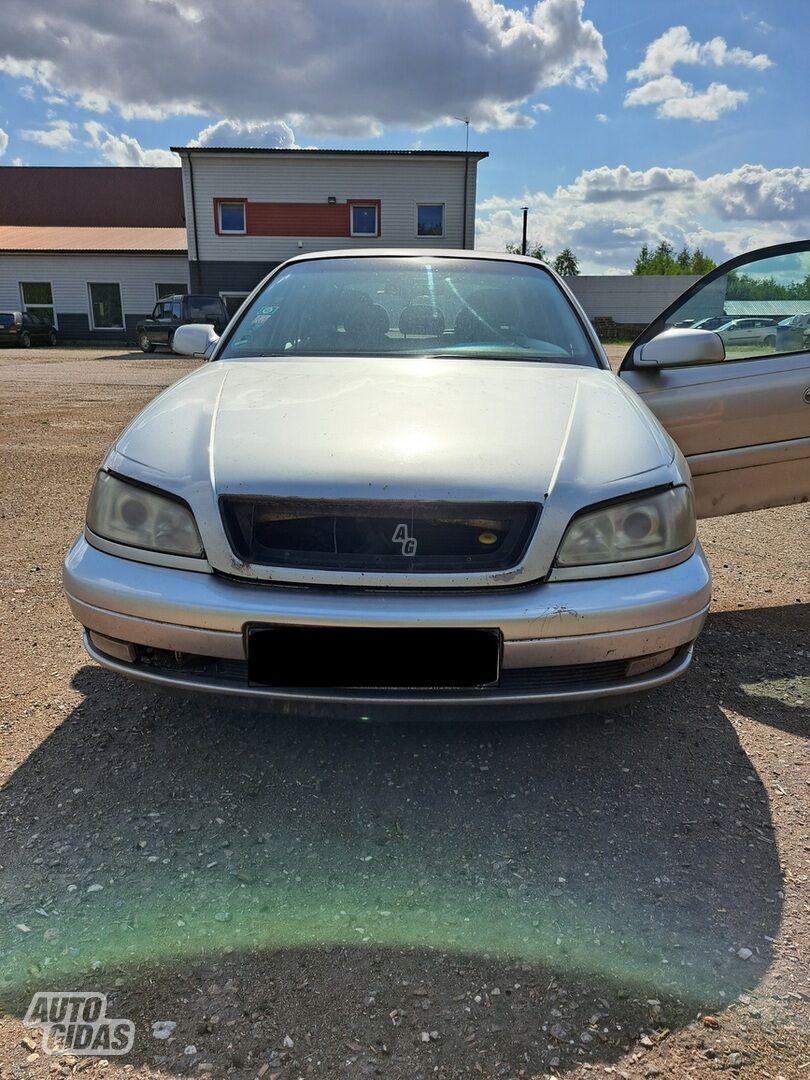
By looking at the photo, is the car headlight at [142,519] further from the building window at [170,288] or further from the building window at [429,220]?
the building window at [170,288]

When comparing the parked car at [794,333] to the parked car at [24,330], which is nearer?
the parked car at [794,333]

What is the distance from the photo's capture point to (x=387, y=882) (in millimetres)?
1779

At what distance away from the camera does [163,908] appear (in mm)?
1686

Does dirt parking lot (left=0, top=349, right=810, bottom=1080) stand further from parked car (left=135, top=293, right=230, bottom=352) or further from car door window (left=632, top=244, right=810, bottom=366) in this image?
parked car (left=135, top=293, right=230, bottom=352)

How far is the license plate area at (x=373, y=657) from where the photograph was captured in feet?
5.94

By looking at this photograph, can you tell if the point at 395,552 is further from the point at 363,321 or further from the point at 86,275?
the point at 86,275

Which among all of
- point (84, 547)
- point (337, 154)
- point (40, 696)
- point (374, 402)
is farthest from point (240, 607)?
point (337, 154)

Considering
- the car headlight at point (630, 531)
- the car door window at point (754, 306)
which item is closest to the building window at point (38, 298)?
the car door window at point (754, 306)

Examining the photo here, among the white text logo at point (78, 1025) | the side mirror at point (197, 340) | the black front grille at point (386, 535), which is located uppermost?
the side mirror at point (197, 340)

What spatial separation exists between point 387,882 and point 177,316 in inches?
930

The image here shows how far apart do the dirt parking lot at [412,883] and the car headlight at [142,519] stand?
449mm

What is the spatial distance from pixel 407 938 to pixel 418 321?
230 cm

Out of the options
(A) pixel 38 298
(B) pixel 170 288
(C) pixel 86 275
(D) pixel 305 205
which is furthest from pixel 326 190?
(A) pixel 38 298

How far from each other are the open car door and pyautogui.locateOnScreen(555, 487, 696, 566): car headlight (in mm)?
1176
